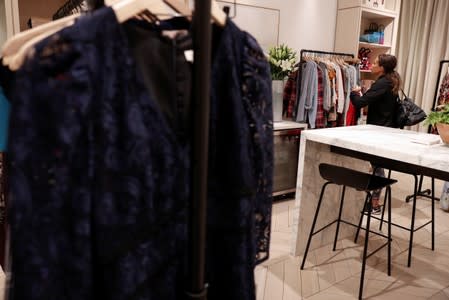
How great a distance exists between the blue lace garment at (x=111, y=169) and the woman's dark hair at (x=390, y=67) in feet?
9.32

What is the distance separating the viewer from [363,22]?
528 cm

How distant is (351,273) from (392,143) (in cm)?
100

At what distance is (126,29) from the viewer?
0.79 metres

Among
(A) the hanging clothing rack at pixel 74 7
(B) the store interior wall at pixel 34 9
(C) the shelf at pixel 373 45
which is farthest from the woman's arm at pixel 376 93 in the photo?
(B) the store interior wall at pixel 34 9

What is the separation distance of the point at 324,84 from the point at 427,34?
276 centimetres

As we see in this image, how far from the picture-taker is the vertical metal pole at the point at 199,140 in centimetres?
59

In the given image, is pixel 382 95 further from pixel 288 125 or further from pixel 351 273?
pixel 351 273

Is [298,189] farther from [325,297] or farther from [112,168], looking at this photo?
[112,168]

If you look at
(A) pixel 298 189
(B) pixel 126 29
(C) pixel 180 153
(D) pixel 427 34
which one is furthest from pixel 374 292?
(D) pixel 427 34

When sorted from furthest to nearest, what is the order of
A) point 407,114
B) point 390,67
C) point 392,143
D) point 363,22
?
point 363,22 < point 407,114 < point 390,67 < point 392,143

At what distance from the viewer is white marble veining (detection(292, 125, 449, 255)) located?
2062 millimetres

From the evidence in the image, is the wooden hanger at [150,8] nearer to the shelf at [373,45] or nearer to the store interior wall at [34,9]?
the store interior wall at [34,9]

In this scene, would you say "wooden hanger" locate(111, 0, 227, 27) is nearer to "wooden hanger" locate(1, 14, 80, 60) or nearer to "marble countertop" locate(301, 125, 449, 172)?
"wooden hanger" locate(1, 14, 80, 60)

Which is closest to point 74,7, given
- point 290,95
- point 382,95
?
point 382,95
